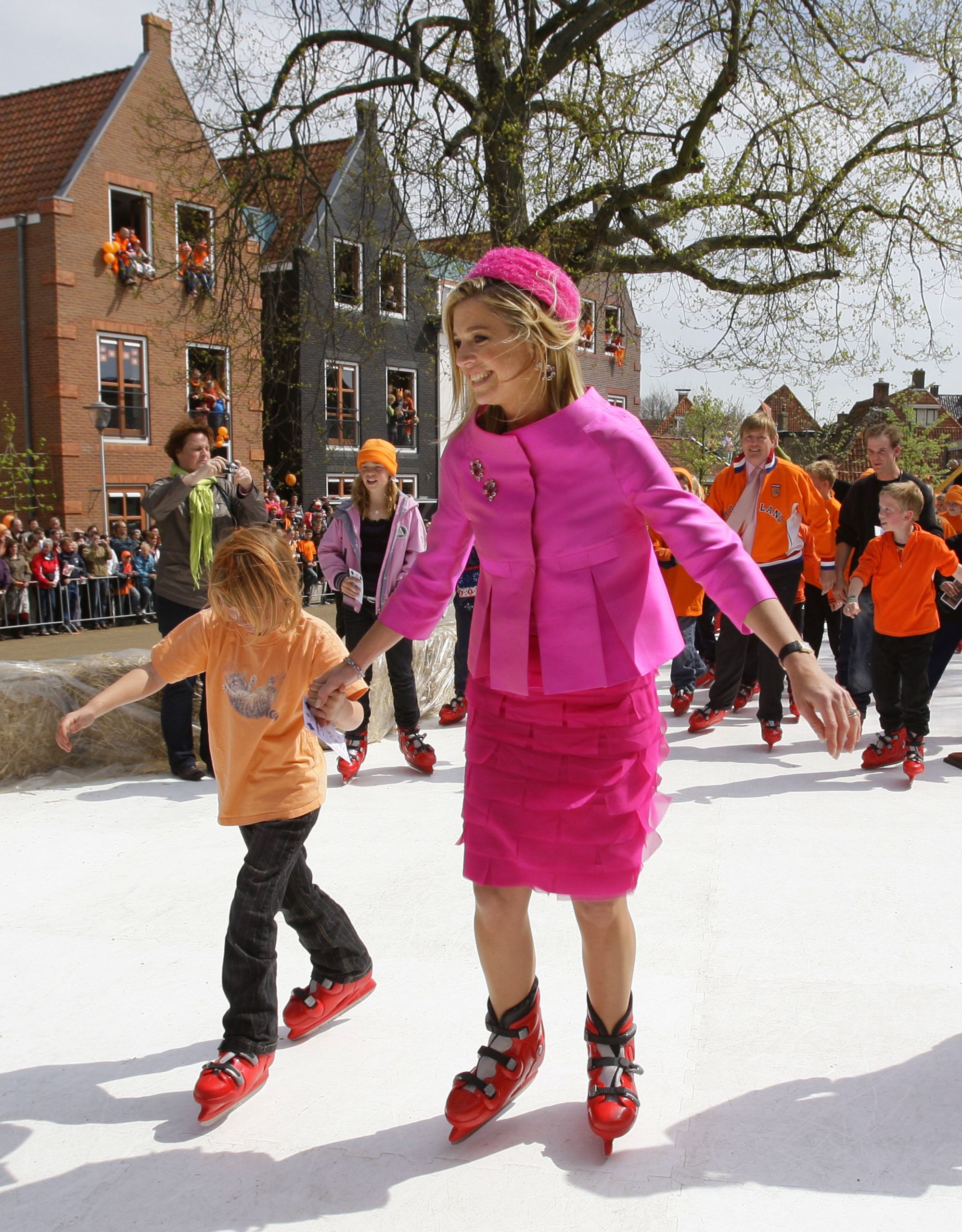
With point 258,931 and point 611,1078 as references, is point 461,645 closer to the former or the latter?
point 258,931

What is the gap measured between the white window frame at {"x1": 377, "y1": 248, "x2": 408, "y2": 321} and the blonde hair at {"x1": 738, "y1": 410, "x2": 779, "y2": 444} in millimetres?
4222

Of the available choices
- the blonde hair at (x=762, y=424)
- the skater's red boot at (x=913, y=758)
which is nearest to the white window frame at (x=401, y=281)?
the blonde hair at (x=762, y=424)

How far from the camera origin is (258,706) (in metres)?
2.42

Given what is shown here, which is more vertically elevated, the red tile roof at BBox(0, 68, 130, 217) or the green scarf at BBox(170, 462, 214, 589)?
the red tile roof at BBox(0, 68, 130, 217)

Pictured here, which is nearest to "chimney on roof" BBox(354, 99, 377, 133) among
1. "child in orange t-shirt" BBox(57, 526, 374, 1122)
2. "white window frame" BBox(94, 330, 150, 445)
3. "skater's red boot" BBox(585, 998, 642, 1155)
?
"child in orange t-shirt" BBox(57, 526, 374, 1122)

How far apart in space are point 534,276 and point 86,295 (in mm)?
20416

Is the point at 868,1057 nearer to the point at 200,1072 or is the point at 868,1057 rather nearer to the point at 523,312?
the point at 200,1072

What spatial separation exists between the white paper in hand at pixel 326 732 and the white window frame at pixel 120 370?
1990 cm

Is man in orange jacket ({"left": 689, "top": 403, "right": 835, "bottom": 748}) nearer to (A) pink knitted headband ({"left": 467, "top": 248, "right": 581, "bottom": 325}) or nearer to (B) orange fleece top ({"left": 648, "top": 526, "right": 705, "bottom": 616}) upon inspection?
(B) orange fleece top ({"left": 648, "top": 526, "right": 705, "bottom": 616})

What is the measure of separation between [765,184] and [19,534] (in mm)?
11497

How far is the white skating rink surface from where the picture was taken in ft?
6.24

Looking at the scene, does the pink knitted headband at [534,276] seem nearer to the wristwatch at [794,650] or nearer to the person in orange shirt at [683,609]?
the wristwatch at [794,650]

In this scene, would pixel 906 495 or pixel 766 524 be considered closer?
pixel 906 495

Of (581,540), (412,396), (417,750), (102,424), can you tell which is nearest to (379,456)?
(417,750)
